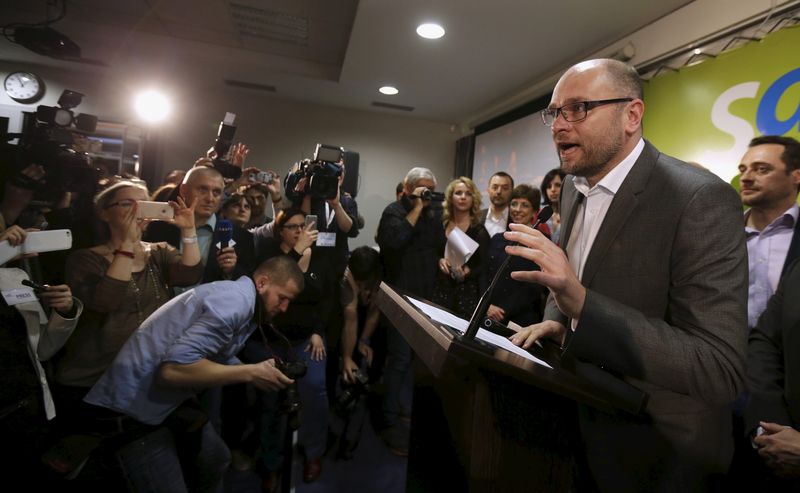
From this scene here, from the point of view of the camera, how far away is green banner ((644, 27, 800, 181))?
2135 mm

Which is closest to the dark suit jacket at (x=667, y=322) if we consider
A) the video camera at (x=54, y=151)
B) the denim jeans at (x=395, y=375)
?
the video camera at (x=54, y=151)

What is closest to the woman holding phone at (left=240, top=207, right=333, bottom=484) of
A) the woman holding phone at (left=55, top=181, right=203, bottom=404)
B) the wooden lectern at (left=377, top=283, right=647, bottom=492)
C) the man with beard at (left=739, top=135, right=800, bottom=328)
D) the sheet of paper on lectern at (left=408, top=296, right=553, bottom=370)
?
the woman holding phone at (left=55, top=181, right=203, bottom=404)

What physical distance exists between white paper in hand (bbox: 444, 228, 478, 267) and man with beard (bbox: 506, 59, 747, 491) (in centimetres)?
162

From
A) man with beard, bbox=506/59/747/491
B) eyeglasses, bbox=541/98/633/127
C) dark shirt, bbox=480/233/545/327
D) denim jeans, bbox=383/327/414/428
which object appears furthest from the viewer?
denim jeans, bbox=383/327/414/428

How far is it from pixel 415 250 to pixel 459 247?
358mm

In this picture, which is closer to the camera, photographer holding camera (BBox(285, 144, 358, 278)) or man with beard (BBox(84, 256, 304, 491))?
man with beard (BBox(84, 256, 304, 491))

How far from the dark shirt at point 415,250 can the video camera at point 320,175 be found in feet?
1.66

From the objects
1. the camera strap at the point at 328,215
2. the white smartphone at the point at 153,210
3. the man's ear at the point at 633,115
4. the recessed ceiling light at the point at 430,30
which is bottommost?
the white smartphone at the point at 153,210

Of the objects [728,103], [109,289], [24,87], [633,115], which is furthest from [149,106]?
[728,103]

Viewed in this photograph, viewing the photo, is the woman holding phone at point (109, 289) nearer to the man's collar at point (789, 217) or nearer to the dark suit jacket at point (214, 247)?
the dark suit jacket at point (214, 247)

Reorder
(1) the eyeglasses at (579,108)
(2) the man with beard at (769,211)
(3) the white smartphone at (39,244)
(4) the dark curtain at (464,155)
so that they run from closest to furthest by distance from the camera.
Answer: (1) the eyeglasses at (579,108)
(3) the white smartphone at (39,244)
(2) the man with beard at (769,211)
(4) the dark curtain at (464,155)

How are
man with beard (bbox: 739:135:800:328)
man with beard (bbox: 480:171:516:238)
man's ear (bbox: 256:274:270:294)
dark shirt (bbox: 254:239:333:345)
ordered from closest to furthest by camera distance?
man with beard (bbox: 739:135:800:328), man's ear (bbox: 256:274:270:294), dark shirt (bbox: 254:239:333:345), man with beard (bbox: 480:171:516:238)

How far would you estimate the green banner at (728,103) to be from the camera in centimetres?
213

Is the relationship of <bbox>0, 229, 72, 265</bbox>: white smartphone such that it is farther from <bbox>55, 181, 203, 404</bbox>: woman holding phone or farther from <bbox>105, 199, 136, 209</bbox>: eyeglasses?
<bbox>105, 199, 136, 209</bbox>: eyeglasses
